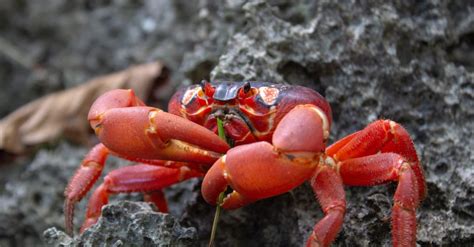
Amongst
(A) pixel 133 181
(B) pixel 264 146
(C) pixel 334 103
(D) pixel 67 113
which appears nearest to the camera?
(B) pixel 264 146

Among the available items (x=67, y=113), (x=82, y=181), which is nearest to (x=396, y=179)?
(x=82, y=181)

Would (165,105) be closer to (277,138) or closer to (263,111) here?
(263,111)

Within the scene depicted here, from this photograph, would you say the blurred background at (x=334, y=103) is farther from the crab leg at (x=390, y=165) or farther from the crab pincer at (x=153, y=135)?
the crab pincer at (x=153, y=135)

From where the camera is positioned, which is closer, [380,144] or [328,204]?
[328,204]

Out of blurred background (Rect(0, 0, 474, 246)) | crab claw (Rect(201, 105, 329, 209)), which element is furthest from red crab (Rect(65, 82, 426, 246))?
blurred background (Rect(0, 0, 474, 246))

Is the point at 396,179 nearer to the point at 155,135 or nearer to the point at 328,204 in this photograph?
the point at 328,204

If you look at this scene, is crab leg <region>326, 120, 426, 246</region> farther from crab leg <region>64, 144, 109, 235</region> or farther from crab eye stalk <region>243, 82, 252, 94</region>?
crab leg <region>64, 144, 109, 235</region>
